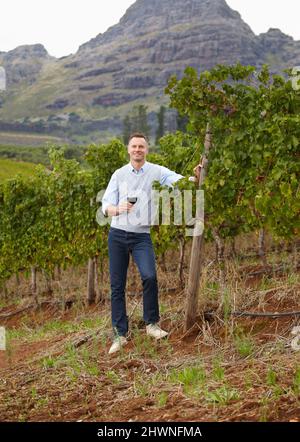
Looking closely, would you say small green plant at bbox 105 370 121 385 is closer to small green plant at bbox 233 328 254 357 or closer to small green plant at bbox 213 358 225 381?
small green plant at bbox 213 358 225 381

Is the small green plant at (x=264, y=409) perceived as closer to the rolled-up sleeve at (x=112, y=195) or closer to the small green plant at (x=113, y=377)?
the small green plant at (x=113, y=377)

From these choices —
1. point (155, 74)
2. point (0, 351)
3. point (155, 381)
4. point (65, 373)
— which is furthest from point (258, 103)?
point (155, 74)

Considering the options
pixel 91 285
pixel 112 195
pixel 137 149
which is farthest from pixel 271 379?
pixel 91 285

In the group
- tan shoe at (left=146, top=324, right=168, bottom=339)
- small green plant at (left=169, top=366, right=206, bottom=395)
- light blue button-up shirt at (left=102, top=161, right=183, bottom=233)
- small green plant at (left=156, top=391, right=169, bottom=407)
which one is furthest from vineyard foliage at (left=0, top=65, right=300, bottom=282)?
small green plant at (left=156, top=391, right=169, bottom=407)

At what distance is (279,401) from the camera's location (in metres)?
3.36

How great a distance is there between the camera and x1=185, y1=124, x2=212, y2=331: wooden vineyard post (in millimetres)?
5172

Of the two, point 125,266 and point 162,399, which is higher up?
point 125,266

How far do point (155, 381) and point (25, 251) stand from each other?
7742 mm

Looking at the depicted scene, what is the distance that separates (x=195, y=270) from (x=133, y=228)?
740 millimetres

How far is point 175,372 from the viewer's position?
429cm

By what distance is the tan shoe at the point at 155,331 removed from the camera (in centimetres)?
518

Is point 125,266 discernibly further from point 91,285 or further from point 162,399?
point 91,285

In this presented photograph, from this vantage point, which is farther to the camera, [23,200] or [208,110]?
[23,200]
